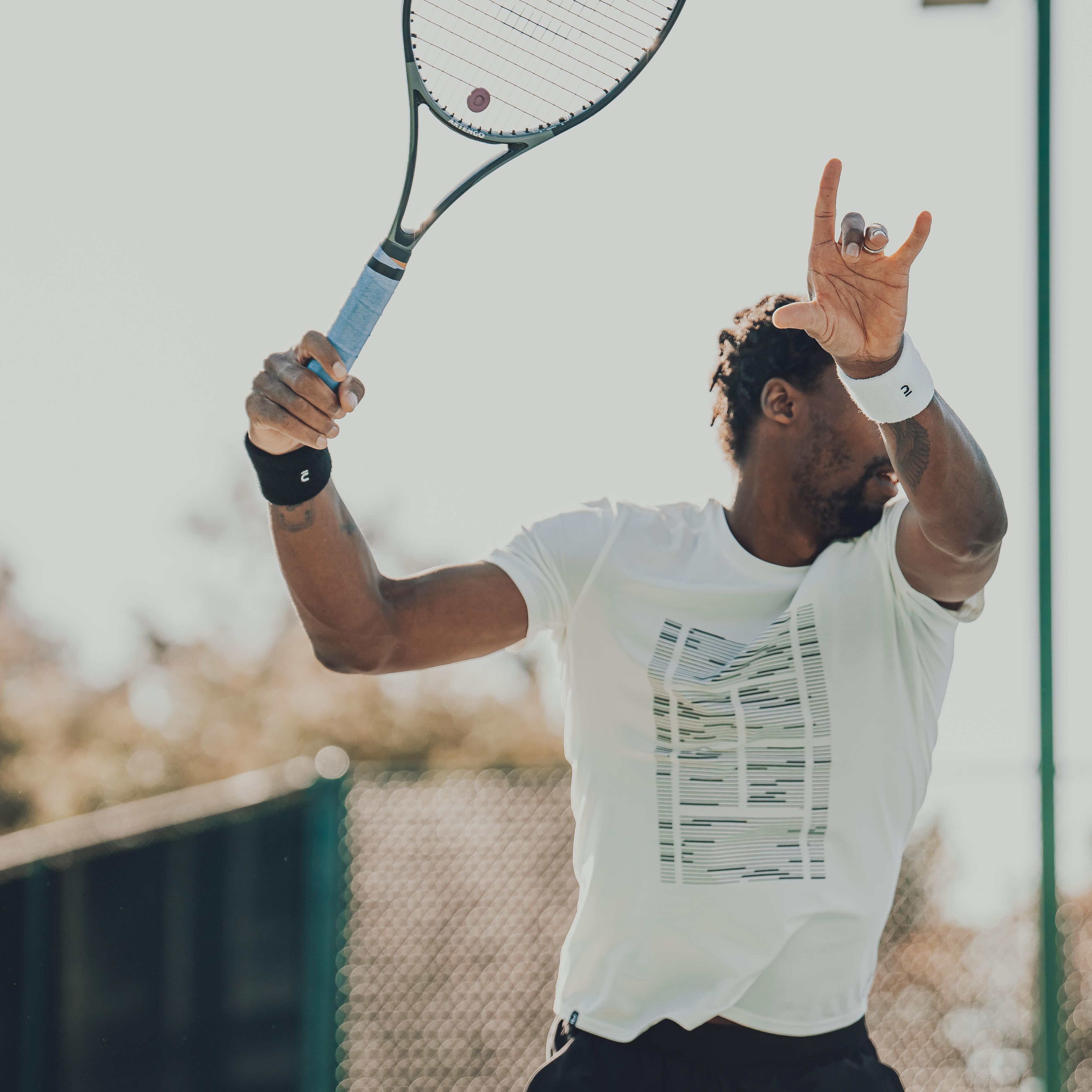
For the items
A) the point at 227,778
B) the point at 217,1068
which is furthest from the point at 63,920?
the point at 227,778

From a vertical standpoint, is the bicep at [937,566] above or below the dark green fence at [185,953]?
above

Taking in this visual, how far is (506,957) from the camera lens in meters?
6.45

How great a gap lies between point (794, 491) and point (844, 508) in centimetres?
10

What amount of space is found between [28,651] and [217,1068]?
676 inches

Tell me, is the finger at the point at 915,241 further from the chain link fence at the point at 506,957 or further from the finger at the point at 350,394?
the chain link fence at the point at 506,957

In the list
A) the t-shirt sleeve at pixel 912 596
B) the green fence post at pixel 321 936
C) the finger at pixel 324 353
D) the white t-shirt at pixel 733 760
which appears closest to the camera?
the finger at pixel 324 353

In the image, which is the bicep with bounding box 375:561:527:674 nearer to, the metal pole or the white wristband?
the white wristband

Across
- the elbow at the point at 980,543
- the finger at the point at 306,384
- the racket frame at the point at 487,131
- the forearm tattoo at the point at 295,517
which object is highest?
the racket frame at the point at 487,131

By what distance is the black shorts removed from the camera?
2.30 m

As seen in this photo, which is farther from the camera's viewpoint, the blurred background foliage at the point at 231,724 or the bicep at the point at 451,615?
the blurred background foliage at the point at 231,724

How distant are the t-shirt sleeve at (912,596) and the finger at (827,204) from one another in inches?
23.6

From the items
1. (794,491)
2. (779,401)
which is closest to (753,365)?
(779,401)

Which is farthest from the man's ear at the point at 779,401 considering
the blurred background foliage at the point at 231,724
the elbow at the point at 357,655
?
the blurred background foliage at the point at 231,724

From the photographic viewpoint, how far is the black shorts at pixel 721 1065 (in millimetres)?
2303
